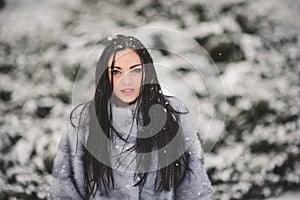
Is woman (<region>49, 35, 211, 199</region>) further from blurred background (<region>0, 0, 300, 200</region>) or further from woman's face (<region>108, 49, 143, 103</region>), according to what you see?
blurred background (<region>0, 0, 300, 200</region>)

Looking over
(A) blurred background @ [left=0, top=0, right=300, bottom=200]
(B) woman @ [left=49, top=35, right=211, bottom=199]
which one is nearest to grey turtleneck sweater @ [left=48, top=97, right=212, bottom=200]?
(B) woman @ [left=49, top=35, right=211, bottom=199]

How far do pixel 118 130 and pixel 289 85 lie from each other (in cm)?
55

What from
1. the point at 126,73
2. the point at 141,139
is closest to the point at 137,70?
the point at 126,73

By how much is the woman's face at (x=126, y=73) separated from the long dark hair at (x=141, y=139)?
12 mm

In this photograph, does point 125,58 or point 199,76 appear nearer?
point 125,58

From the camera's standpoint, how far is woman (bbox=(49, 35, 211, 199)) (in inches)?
27.8

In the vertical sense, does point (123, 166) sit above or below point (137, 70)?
below

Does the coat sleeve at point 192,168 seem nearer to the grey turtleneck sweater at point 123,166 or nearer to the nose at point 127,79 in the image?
the grey turtleneck sweater at point 123,166

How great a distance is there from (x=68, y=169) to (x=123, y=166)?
4.0 inches

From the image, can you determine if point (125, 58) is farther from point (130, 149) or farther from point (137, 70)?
point (130, 149)

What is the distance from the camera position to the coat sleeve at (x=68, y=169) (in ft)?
2.37

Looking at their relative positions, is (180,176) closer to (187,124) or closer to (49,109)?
(187,124)

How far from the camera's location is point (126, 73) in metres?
0.67

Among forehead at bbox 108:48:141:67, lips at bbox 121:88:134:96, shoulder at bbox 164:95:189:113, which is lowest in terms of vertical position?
shoulder at bbox 164:95:189:113
